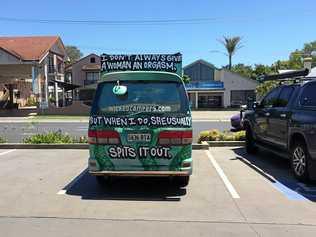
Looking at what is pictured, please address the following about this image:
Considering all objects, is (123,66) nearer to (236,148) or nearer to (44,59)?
(236,148)

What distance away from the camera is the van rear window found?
848 centimetres

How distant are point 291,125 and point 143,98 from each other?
3.24 metres

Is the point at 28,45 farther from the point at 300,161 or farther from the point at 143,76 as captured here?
the point at 300,161

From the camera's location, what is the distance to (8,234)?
6.01m

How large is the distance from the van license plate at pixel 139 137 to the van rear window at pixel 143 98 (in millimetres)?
436

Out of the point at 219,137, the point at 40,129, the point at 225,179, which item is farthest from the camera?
the point at 40,129

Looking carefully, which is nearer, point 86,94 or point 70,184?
point 70,184

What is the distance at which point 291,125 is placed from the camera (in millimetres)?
9859

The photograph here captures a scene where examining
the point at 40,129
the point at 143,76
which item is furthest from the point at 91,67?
the point at 143,76

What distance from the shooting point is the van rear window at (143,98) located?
8.48m

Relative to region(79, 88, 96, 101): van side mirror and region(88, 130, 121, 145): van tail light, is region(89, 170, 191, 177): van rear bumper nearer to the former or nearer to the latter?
region(88, 130, 121, 145): van tail light

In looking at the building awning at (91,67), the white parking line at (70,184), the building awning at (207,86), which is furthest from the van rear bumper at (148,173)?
the building awning at (91,67)

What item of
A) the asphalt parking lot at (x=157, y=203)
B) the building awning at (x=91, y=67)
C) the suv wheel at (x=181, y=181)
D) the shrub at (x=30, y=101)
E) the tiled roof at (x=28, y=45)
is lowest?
the asphalt parking lot at (x=157, y=203)

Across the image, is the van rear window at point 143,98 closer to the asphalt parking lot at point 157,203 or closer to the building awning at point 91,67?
the asphalt parking lot at point 157,203
